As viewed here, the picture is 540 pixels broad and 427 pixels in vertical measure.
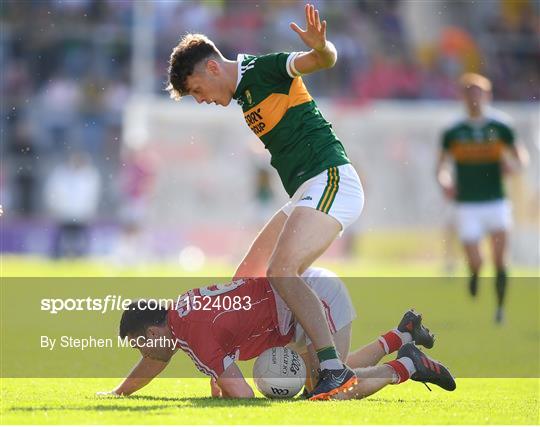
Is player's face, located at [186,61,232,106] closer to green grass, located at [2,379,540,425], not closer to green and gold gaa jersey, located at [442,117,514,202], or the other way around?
green grass, located at [2,379,540,425]

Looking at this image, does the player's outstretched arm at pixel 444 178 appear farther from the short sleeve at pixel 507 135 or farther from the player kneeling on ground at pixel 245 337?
the player kneeling on ground at pixel 245 337

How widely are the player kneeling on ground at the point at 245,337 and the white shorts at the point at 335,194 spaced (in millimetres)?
454

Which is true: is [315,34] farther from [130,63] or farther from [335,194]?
[130,63]

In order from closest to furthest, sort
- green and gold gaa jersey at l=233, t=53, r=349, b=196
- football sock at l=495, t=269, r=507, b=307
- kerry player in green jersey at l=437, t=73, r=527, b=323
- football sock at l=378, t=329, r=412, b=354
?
1. green and gold gaa jersey at l=233, t=53, r=349, b=196
2. football sock at l=378, t=329, r=412, b=354
3. football sock at l=495, t=269, r=507, b=307
4. kerry player in green jersey at l=437, t=73, r=527, b=323

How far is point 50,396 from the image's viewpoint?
22.8 ft

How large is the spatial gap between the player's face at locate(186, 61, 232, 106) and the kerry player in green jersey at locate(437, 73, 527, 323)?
663 centimetres

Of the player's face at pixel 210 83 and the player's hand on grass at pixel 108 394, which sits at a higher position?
the player's face at pixel 210 83

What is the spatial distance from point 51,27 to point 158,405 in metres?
23.7

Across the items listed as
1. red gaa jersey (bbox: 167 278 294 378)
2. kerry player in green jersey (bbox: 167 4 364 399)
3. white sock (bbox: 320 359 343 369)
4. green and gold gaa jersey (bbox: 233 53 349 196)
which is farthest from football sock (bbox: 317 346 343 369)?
green and gold gaa jersey (bbox: 233 53 349 196)

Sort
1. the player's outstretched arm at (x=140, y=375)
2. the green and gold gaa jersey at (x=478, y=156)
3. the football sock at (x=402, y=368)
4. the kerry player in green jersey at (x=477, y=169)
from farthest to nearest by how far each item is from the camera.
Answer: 1. the green and gold gaa jersey at (x=478, y=156)
2. the kerry player in green jersey at (x=477, y=169)
3. the football sock at (x=402, y=368)
4. the player's outstretched arm at (x=140, y=375)

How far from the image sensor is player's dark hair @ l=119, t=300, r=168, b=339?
6824mm

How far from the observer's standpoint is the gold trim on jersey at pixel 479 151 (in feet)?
45.8

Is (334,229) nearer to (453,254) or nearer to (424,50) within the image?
(453,254)

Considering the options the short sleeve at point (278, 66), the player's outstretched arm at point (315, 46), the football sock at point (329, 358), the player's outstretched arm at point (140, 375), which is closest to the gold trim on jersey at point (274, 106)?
the short sleeve at point (278, 66)
